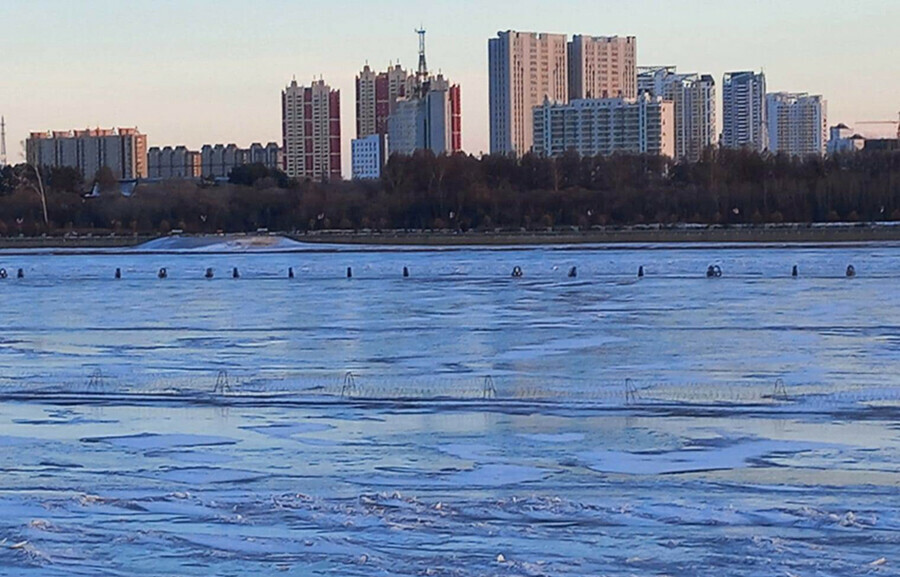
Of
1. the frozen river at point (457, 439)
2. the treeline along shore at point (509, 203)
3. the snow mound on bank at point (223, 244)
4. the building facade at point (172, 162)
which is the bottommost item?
the frozen river at point (457, 439)

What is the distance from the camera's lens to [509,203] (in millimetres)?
72500

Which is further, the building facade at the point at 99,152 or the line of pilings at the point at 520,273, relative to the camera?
the building facade at the point at 99,152

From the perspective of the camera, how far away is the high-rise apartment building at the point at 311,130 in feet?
502

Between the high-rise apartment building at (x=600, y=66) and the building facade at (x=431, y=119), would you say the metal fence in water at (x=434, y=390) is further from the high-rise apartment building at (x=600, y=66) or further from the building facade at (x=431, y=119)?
the high-rise apartment building at (x=600, y=66)

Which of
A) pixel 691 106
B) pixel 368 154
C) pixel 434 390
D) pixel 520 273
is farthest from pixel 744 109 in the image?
pixel 434 390

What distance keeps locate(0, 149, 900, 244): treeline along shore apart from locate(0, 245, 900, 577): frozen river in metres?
37.8

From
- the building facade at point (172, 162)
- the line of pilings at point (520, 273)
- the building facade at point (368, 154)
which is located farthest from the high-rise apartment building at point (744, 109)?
the line of pilings at point (520, 273)

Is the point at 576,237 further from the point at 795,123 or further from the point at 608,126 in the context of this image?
the point at 795,123

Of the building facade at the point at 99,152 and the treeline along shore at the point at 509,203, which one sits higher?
the building facade at the point at 99,152

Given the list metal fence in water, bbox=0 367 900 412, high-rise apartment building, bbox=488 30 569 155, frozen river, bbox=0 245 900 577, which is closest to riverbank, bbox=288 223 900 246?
frozen river, bbox=0 245 900 577

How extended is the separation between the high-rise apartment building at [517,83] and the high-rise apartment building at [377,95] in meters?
9.35

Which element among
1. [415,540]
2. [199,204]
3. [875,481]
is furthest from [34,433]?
[199,204]

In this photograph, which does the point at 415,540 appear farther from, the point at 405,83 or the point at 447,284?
the point at 405,83

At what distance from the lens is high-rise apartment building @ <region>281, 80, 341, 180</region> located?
153m
